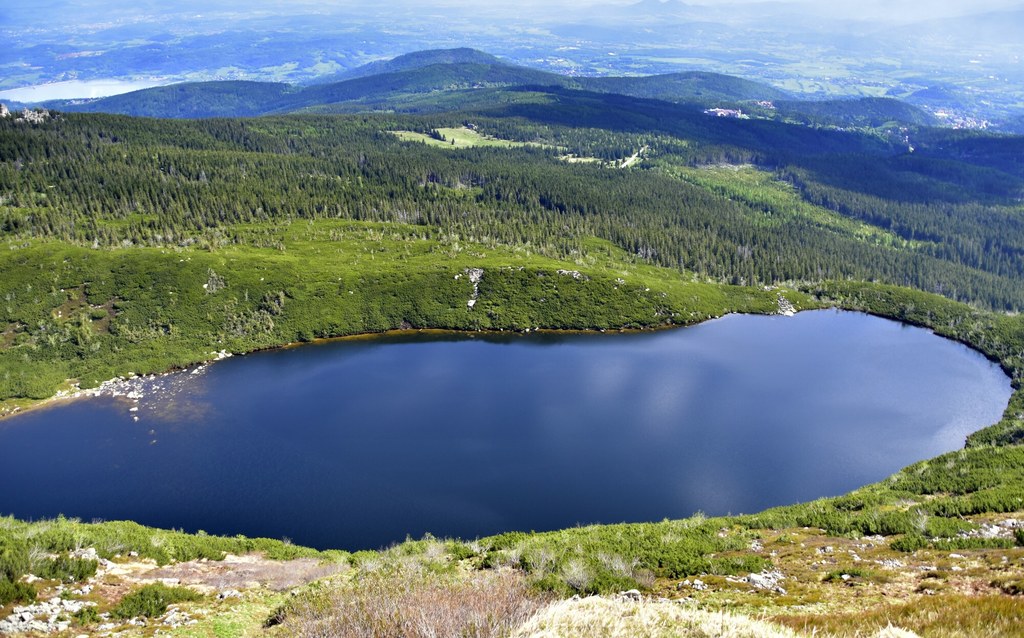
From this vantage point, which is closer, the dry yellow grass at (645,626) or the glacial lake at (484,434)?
the dry yellow grass at (645,626)

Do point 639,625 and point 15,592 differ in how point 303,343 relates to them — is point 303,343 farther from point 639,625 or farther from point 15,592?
point 639,625

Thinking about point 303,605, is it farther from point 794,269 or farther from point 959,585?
point 794,269

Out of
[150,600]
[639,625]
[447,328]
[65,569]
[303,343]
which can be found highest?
[639,625]

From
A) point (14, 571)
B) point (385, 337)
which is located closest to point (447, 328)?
point (385, 337)

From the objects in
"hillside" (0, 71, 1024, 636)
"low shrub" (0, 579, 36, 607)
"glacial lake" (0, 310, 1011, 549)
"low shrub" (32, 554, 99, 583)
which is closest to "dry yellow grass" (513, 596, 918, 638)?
"hillside" (0, 71, 1024, 636)

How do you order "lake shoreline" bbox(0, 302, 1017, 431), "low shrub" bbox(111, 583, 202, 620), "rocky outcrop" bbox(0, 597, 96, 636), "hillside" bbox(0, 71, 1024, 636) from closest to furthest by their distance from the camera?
"rocky outcrop" bbox(0, 597, 96, 636) < "hillside" bbox(0, 71, 1024, 636) < "low shrub" bbox(111, 583, 202, 620) < "lake shoreline" bbox(0, 302, 1017, 431)

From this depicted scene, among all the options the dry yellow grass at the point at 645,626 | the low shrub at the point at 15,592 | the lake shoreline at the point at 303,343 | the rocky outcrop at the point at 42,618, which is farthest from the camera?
the lake shoreline at the point at 303,343

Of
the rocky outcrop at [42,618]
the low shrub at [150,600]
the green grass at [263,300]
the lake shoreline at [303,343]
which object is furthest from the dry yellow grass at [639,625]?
the green grass at [263,300]

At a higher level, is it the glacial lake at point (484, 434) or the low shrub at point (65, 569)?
the low shrub at point (65, 569)

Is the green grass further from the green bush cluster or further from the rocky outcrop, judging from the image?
the rocky outcrop

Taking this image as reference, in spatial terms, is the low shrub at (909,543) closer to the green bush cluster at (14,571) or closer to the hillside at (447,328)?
the hillside at (447,328)
